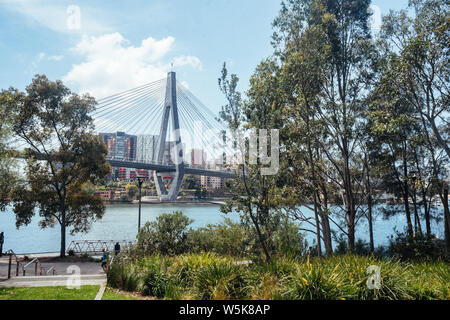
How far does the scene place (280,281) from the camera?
515 cm

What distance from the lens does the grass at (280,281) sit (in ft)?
15.3

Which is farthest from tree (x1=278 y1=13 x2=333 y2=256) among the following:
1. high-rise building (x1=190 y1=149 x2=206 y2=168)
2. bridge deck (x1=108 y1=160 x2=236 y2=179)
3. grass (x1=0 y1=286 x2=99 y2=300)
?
high-rise building (x1=190 y1=149 x2=206 y2=168)

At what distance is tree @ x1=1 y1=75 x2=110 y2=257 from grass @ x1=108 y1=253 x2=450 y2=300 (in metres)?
10.2

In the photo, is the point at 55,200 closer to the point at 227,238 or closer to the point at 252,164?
the point at 227,238

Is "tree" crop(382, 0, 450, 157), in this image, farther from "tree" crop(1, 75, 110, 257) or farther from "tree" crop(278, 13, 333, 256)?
"tree" crop(1, 75, 110, 257)

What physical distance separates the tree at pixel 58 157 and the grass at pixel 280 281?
10249mm

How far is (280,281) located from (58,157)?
13.8 m

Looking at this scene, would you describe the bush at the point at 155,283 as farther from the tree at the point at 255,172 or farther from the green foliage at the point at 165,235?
the green foliage at the point at 165,235

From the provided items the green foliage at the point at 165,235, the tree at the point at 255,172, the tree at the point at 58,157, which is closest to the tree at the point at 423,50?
the tree at the point at 255,172

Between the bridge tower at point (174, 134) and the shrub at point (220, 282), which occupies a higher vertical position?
the bridge tower at point (174, 134)

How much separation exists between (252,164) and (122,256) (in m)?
4.71

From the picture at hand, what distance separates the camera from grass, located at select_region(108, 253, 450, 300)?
466 cm

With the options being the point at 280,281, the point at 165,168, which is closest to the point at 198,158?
the point at 165,168
